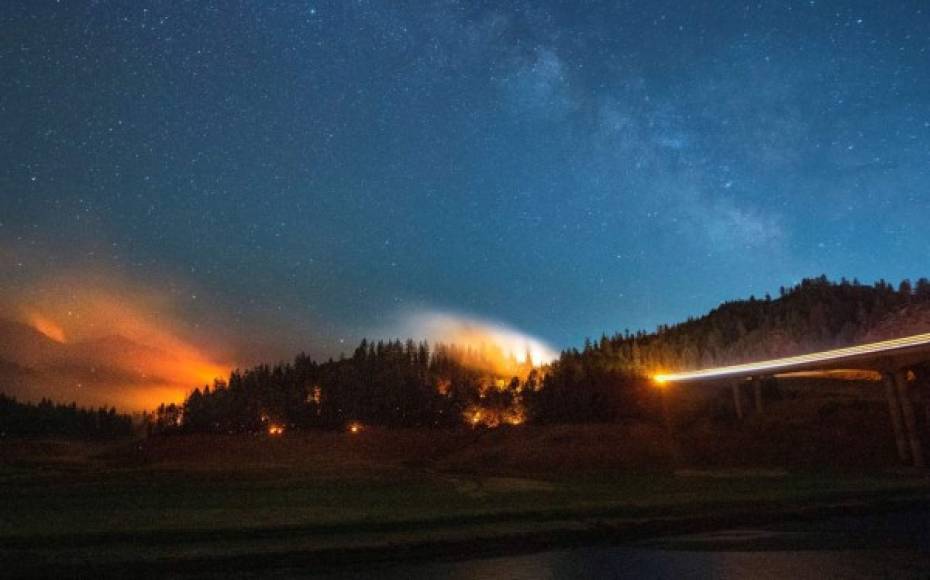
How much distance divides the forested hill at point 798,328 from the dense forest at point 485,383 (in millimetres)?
357

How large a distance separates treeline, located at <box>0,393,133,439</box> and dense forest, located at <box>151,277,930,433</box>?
52.2 m

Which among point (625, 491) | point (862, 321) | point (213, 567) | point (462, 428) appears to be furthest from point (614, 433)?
point (862, 321)

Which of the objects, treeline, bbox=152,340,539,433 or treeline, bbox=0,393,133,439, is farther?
treeline, bbox=0,393,133,439

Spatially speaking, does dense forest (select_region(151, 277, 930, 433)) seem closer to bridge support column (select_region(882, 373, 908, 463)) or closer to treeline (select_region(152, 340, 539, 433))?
treeline (select_region(152, 340, 539, 433))

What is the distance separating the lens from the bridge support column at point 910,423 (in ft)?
127

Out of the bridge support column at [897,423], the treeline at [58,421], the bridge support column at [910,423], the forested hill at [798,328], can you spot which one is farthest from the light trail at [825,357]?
the treeline at [58,421]

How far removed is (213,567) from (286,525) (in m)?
3.35

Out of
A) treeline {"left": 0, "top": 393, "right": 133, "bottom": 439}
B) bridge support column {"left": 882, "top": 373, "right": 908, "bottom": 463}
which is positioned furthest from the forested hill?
treeline {"left": 0, "top": 393, "right": 133, "bottom": 439}

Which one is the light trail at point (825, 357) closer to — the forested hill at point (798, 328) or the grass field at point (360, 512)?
the grass field at point (360, 512)

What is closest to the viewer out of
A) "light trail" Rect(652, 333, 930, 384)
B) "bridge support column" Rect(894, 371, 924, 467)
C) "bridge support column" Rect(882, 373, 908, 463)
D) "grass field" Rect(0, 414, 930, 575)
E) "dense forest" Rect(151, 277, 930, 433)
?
"grass field" Rect(0, 414, 930, 575)

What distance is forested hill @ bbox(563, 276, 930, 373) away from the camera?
107688 mm

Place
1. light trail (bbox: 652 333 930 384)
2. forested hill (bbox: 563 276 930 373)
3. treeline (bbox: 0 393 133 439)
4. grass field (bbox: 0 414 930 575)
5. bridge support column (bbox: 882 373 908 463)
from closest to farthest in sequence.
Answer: grass field (bbox: 0 414 930 575) < light trail (bbox: 652 333 930 384) < bridge support column (bbox: 882 373 908 463) < forested hill (bbox: 563 276 930 373) < treeline (bbox: 0 393 133 439)

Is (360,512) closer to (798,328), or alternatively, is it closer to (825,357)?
(825,357)

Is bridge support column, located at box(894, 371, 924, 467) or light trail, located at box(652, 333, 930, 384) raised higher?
light trail, located at box(652, 333, 930, 384)
